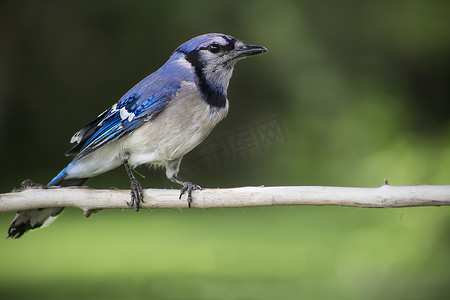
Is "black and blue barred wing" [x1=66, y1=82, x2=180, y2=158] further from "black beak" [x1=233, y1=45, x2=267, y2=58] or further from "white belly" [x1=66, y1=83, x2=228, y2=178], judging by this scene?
"black beak" [x1=233, y1=45, x2=267, y2=58]

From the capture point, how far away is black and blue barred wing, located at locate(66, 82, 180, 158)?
230 cm

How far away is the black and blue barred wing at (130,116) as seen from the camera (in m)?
2.30

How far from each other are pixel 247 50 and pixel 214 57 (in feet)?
0.44

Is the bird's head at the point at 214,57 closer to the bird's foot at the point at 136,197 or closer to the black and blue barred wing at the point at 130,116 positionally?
the black and blue barred wing at the point at 130,116

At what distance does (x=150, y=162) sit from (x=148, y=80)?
0.34 m

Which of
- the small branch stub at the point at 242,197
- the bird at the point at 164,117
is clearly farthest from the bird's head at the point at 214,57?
the small branch stub at the point at 242,197

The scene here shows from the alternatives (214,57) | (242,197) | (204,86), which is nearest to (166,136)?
(204,86)

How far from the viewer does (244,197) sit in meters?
1.99

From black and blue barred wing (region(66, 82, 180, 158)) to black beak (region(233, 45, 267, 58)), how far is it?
0.27 meters

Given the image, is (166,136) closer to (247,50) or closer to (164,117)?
(164,117)

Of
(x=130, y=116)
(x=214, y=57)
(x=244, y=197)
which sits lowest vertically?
(x=244, y=197)

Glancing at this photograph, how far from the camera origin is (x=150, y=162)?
7.95 ft

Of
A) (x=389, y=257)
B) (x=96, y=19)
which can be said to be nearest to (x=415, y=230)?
(x=389, y=257)

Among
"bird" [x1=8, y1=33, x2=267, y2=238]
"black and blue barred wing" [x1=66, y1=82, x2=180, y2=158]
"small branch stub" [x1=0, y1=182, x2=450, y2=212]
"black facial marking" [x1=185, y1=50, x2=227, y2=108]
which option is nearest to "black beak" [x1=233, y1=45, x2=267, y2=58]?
"bird" [x1=8, y1=33, x2=267, y2=238]
